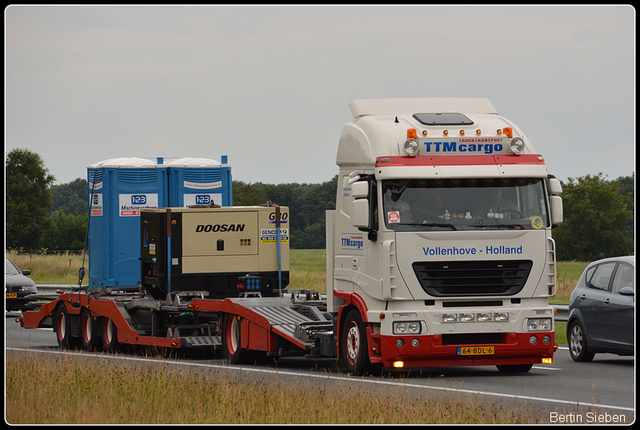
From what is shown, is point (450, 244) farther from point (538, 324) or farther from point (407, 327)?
point (538, 324)

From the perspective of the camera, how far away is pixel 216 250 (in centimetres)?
1764

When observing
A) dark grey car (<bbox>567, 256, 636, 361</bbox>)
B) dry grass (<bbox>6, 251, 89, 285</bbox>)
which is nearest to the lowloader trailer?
dark grey car (<bbox>567, 256, 636, 361</bbox>)

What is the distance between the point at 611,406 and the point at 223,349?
6965 mm

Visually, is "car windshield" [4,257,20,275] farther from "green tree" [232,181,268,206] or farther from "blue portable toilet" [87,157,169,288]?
"green tree" [232,181,268,206]

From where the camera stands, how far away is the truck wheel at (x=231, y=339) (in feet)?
50.8

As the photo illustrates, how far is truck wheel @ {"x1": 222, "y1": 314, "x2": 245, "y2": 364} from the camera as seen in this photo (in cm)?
1548

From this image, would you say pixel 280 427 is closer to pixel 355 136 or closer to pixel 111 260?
pixel 355 136

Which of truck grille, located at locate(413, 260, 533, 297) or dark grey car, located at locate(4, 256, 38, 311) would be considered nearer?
truck grille, located at locate(413, 260, 533, 297)

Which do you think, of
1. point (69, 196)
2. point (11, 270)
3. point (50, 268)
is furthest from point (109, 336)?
point (69, 196)

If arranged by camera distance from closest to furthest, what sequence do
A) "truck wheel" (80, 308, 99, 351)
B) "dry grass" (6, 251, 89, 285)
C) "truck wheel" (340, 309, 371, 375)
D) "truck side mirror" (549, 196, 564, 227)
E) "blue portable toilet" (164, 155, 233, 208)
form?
"truck side mirror" (549, 196, 564, 227)
"truck wheel" (340, 309, 371, 375)
"truck wheel" (80, 308, 99, 351)
"blue portable toilet" (164, 155, 233, 208)
"dry grass" (6, 251, 89, 285)

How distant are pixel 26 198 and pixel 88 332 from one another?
65536mm

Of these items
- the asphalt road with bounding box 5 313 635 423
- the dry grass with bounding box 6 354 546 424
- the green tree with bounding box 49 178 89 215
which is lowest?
the asphalt road with bounding box 5 313 635 423

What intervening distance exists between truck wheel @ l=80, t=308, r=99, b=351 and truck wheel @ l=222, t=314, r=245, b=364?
3.45 metres

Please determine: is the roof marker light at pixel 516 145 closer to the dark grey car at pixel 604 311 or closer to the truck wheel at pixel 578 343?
the dark grey car at pixel 604 311
